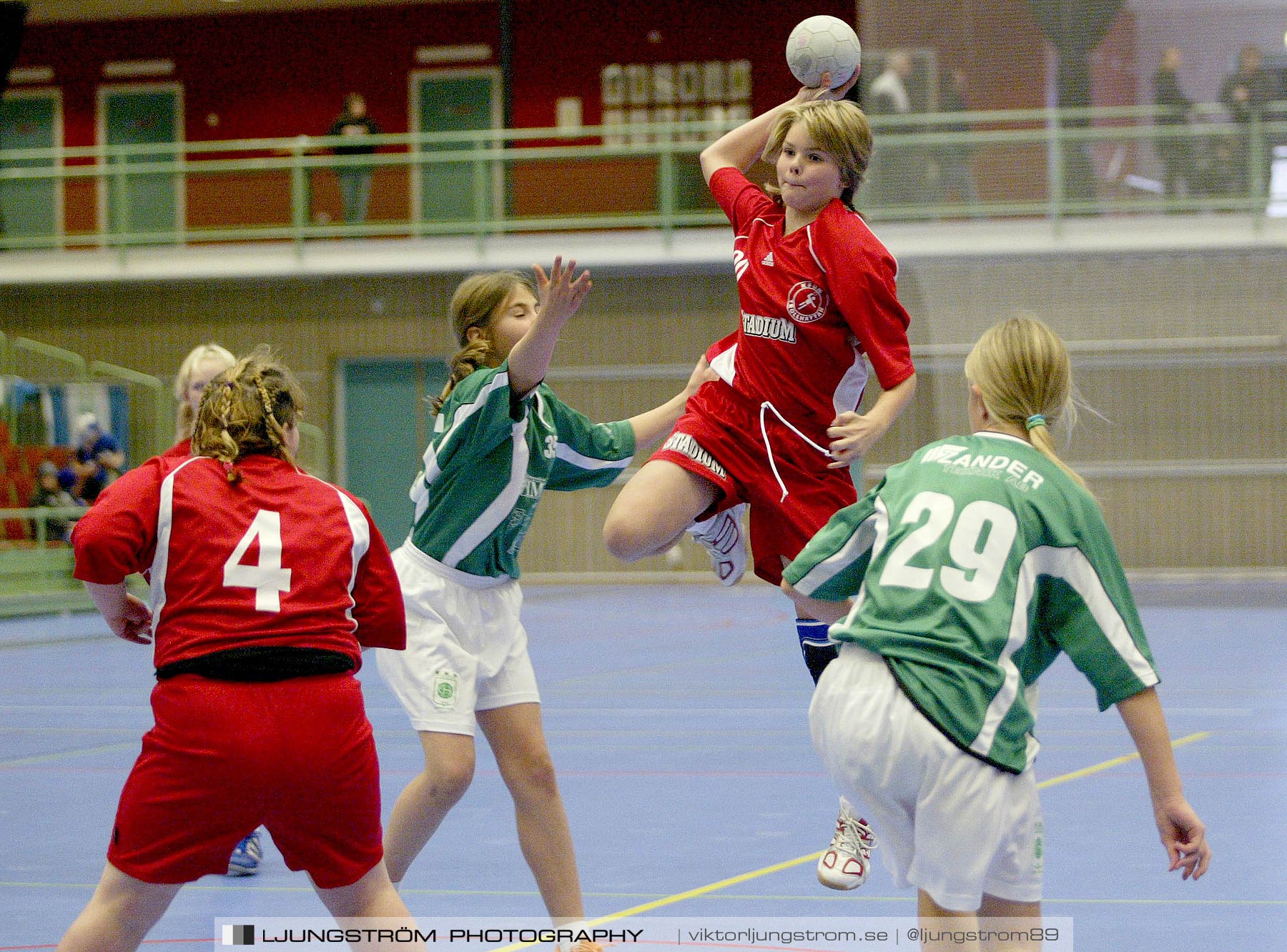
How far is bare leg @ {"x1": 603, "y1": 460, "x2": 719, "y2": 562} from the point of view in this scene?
3723 millimetres

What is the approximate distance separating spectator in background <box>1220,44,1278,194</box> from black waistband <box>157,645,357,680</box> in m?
13.9

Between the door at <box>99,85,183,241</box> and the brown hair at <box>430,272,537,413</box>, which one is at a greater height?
the door at <box>99,85,183,241</box>

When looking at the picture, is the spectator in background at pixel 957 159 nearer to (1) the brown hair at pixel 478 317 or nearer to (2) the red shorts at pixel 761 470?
(2) the red shorts at pixel 761 470

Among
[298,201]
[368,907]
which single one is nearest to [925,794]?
[368,907]

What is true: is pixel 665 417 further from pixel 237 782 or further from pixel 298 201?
pixel 298 201

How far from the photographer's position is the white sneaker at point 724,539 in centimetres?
407

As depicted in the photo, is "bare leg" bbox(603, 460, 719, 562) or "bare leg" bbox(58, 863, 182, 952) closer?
"bare leg" bbox(58, 863, 182, 952)

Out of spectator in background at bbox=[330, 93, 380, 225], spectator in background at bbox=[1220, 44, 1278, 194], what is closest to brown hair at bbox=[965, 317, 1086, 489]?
spectator in background at bbox=[1220, 44, 1278, 194]

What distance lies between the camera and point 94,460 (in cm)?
1372

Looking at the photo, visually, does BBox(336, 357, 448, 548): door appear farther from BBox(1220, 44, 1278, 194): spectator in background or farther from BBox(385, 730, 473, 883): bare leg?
BBox(385, 730, 473, 883): bare leg

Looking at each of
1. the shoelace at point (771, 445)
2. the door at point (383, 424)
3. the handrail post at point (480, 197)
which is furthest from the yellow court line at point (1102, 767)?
the door at point (383, 424)

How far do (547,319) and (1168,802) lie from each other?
1.60m

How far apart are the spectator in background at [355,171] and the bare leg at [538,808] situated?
44.5 feet

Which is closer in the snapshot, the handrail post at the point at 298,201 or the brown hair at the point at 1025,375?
the brown hair at the point at 1025,375
